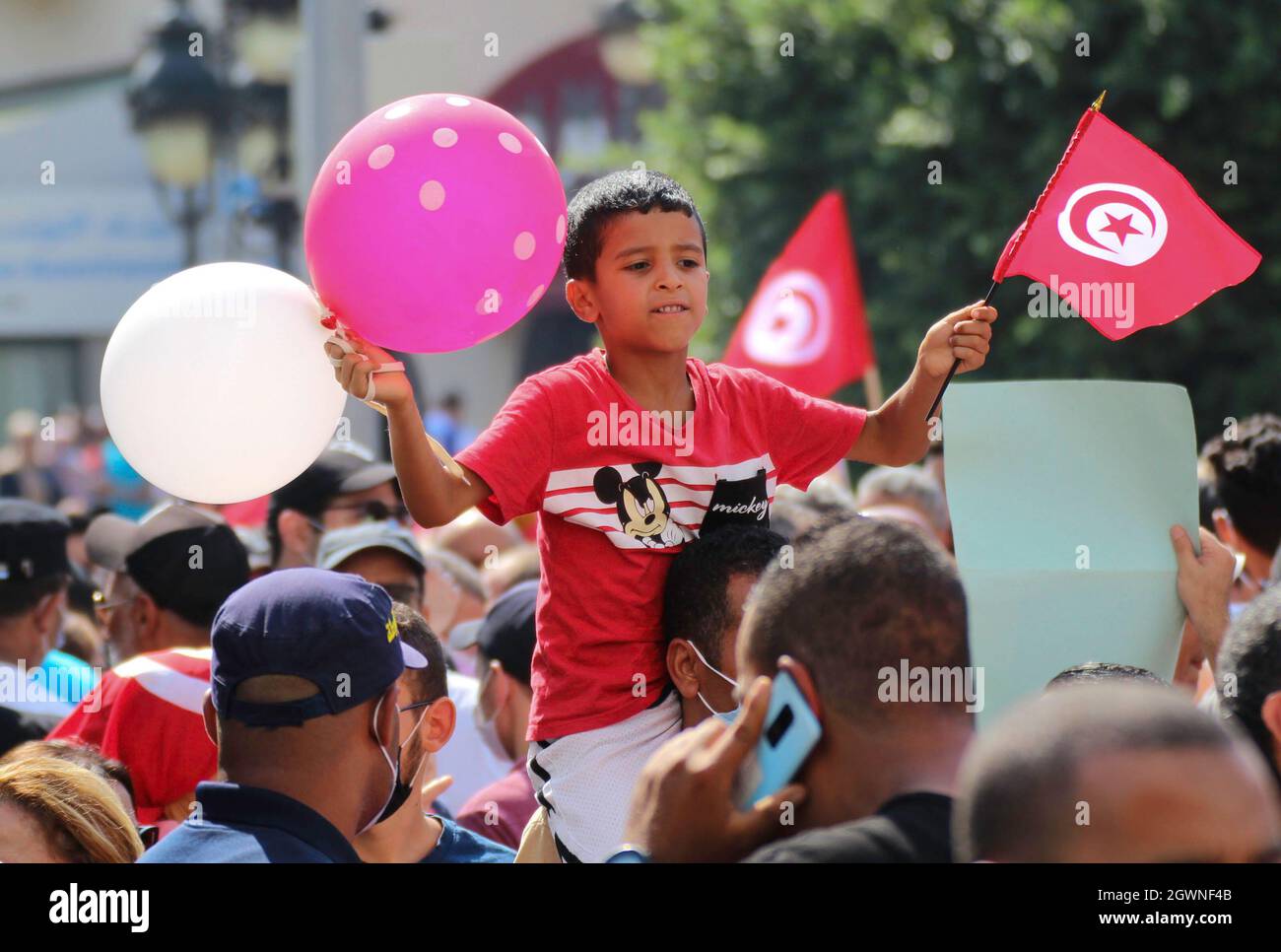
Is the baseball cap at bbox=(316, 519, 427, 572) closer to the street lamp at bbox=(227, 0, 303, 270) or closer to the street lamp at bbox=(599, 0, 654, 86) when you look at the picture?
the street lamp at bbox=(227, 0, 303, 270)

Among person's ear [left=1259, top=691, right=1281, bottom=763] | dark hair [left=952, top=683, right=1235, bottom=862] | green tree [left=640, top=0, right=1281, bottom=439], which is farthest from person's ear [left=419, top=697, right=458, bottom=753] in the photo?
green tree [left=640, top=0, right=1281, bottom=439]

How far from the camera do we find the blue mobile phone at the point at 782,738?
7.18 feet

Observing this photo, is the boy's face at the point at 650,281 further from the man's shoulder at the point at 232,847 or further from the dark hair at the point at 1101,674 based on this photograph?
the man's shoulder at the point at 232,847

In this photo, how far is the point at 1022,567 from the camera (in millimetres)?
3615

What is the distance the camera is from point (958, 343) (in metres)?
3.58

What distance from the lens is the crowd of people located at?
6.49 ft

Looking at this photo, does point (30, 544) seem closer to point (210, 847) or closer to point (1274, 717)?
A: point (210, 847)

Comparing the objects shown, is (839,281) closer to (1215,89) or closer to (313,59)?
(313,59)

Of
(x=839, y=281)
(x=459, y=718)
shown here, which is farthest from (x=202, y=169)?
(x=459, y=718)

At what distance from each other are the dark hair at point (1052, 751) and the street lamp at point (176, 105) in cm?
724

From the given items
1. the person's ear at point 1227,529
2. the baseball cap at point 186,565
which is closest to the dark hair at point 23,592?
the baseball cap at point 186,565

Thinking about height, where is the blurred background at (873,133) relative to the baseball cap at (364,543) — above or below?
above

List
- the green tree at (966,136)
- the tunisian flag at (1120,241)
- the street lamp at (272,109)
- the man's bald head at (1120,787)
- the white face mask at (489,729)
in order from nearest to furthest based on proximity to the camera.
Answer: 1. the man's bald head at (1120,787)
2. the tunisian flag at (1120,241)
3. the white face mask at (489,729)
4. the street lamp at (272,109)
5. the green tree at (966,136)

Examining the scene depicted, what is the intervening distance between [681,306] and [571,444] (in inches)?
14.8
